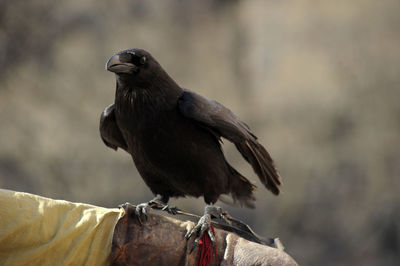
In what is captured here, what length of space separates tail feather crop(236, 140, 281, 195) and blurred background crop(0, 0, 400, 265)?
131 inches

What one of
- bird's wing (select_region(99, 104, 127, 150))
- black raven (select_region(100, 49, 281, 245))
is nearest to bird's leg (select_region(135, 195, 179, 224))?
black raven (select_region(100, 49, 281, 245))

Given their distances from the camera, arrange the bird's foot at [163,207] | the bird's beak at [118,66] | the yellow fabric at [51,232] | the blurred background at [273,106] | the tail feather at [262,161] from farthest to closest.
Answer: the blurred background at [273,106] → the tail feather at [262,161] → the bird's beak at [118,66] → the bird's foot at [163,207] → the yellow fabric at [51,232]

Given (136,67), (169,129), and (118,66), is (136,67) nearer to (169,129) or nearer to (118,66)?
(118,66)

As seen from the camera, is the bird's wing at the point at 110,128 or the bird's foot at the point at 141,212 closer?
the bird's foot at the point at 141,212

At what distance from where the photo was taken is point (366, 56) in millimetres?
6387

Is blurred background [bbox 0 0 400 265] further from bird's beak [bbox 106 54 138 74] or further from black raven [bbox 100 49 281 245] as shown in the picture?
bird's beak [bbox 106 54 138 74]

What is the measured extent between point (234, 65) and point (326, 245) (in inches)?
105

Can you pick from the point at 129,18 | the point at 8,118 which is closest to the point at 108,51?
the point at 129,18

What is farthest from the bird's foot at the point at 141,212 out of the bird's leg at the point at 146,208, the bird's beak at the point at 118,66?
the bird's beak at the point at 118,66

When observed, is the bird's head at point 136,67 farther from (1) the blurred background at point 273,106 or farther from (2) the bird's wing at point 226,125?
(1) the blurred background at point 273,106

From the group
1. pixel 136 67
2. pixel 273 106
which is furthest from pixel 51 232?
pixel 273 106

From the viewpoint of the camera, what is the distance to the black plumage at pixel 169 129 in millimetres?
2408

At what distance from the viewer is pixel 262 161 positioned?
8.87ft

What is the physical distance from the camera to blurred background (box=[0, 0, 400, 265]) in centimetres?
611
